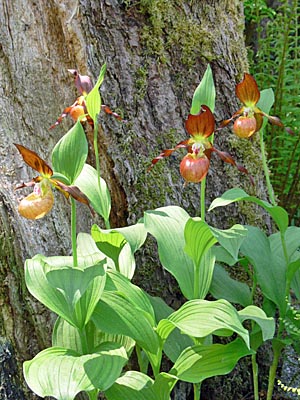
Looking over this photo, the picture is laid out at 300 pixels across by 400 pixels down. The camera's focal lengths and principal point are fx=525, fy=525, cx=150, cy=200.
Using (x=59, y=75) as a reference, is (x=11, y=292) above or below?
below

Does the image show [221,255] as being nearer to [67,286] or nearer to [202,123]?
[202,123]

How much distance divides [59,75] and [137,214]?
479 mm

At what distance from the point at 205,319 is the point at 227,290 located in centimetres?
40

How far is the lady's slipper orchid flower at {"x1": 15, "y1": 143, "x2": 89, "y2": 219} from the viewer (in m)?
1.09

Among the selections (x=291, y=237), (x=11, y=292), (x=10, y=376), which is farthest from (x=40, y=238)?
(x=291, y=237)

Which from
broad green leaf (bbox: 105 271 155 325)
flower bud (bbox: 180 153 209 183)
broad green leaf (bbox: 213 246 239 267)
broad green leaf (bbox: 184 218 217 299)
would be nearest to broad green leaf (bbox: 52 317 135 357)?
broad green leaf (bbox: 105 271 155 325)

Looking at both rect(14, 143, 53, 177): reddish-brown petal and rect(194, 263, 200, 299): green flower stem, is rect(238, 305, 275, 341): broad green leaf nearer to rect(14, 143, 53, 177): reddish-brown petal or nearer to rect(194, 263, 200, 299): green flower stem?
rect(194, 263, 200, 299): green flower stem

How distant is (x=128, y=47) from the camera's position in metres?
1.58

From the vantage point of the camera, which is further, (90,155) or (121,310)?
(90,155)

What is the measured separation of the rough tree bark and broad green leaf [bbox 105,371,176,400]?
0.40 m

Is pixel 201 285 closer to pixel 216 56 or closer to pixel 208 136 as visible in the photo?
pixel 208 136

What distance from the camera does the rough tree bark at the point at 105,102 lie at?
1534 mm

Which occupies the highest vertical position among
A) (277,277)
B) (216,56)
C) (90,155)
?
(216,56)

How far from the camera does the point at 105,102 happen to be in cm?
156
